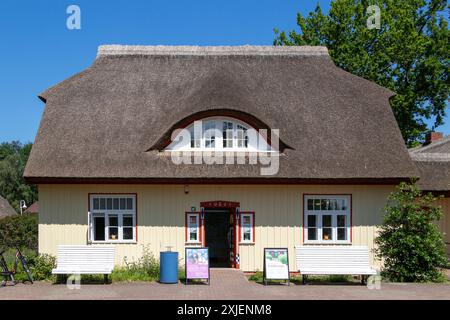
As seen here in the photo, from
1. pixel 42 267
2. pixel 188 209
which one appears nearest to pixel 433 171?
pixel 188 209

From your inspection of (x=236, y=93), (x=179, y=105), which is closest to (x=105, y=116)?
→ (x=179, y=105)

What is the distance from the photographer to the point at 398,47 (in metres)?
32.0

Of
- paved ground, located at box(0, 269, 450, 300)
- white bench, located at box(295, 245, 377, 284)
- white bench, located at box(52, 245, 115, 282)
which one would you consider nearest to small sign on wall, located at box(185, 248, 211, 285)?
paved ground, located at box(0, 269, 450, 300)

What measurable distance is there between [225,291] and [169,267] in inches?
82.7

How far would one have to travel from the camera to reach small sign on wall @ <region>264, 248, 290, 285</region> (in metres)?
15.5

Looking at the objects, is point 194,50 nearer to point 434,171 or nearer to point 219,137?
point 219,137

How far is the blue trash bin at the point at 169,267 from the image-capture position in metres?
15.6

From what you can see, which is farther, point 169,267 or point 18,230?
point 18,230

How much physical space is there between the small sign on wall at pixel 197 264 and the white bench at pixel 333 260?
256cm

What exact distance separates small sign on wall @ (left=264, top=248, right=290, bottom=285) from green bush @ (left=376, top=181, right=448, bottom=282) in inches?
145

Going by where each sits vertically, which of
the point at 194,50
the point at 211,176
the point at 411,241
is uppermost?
the point at 194,50

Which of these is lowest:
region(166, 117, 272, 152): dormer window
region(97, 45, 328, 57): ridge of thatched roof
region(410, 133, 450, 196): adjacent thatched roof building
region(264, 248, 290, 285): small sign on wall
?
region(264, 248, 290, 285): small sign on wall

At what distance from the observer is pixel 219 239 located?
74.0 feet

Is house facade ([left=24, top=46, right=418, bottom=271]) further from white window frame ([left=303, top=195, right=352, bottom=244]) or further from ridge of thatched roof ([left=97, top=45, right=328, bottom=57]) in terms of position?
ridge of thatched roof ([left=97, top=45, right=328, bottom=57])
